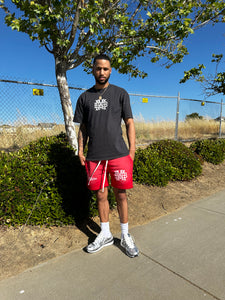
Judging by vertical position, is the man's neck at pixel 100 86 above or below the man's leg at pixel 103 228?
above

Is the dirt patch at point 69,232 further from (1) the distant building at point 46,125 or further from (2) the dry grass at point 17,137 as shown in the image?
(2) the dry grass at point 17,137

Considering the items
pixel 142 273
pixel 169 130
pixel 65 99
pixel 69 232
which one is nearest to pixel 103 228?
pixel 69 232

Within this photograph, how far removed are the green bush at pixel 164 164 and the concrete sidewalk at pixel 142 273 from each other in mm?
1568

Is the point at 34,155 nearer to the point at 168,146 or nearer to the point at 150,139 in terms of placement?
the point at 168,146

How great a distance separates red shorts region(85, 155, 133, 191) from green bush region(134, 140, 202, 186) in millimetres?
1983

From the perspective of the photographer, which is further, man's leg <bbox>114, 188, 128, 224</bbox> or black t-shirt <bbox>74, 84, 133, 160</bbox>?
man's leg <bbox>114, 188, 128, 224</bbox>

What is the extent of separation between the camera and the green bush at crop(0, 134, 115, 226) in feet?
8.46

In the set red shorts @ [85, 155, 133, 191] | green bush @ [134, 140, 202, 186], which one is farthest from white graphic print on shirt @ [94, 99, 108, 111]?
green bush @ [134, 140, 202, 186]

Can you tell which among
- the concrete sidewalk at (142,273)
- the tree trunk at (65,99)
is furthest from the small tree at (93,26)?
the concrete sidewalk at (142,273)

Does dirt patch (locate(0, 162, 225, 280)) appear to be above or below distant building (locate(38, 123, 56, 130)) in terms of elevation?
below

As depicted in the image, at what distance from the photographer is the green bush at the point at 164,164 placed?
13.9ft

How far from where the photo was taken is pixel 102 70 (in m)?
2.19

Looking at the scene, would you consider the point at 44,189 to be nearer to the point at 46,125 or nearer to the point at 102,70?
the point at 102,70

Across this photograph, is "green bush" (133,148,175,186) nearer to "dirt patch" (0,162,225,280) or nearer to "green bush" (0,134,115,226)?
"dirt patch" (0,162,225,280)
